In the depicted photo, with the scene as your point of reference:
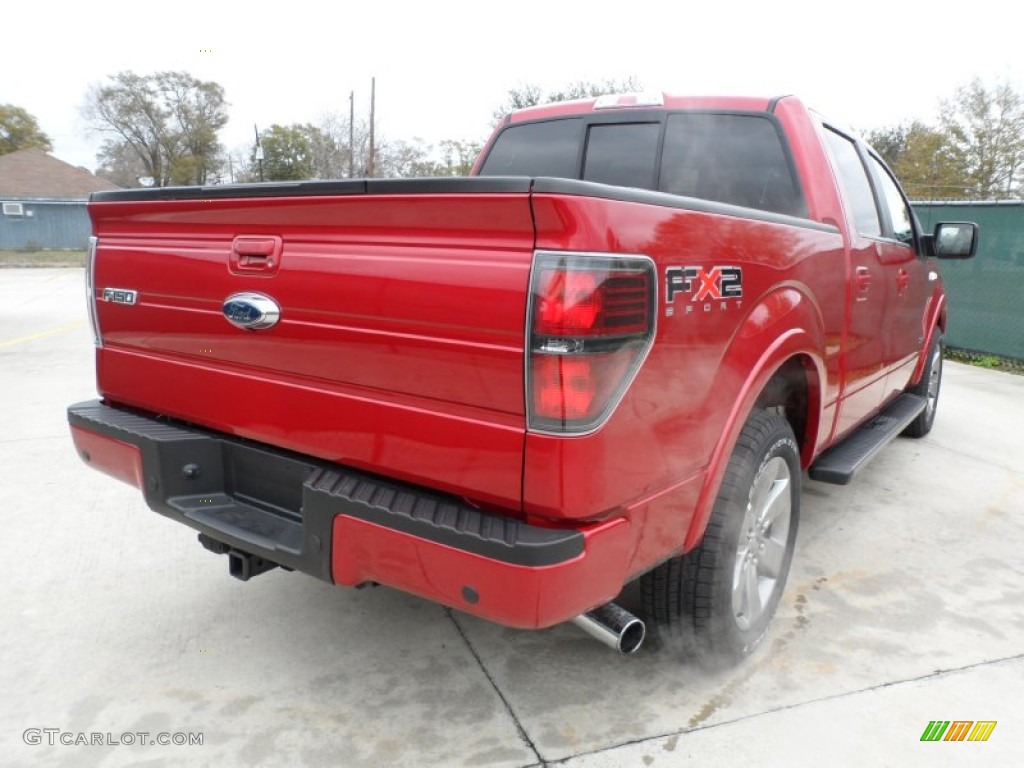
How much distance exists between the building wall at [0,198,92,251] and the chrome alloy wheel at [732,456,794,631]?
41.0 m

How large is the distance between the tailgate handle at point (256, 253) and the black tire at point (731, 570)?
58.2 inches

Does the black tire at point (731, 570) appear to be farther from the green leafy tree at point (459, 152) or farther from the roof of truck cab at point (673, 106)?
the green leafy tree at point (459, 152)

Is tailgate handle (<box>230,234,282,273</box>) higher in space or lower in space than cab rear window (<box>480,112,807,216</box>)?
lower

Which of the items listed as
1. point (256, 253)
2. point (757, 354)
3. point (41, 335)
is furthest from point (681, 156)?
point (41, 335)

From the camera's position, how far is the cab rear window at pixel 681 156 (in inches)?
130

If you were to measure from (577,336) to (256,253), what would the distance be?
1.06 m

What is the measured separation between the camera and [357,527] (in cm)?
200

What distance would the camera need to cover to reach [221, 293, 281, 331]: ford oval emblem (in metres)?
2.20

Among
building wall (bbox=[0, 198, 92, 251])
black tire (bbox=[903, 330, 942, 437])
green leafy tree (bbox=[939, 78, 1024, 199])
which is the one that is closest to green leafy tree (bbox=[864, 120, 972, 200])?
green leafy tree (bbox=[939, 78, 1024, 199])

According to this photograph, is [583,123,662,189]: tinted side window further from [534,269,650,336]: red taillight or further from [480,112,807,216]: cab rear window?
[534,269,650,336]: red taillight

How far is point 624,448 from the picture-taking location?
6.09 feet

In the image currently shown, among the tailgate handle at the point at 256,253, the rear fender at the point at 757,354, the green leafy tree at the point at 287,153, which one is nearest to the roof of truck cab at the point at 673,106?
the rear fender at the point at 757,354

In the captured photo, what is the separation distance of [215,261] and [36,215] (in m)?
41.9

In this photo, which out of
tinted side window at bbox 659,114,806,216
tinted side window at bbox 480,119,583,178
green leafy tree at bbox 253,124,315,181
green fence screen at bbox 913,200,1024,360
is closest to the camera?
tinted side window at bbox 659,114,806,216
